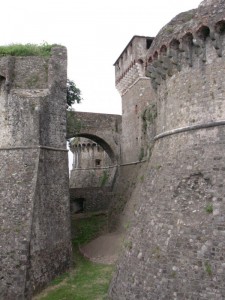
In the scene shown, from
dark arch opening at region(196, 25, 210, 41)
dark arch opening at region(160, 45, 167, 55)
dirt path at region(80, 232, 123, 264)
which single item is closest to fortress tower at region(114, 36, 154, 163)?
dirt path at region(80, 232, 123, 264)

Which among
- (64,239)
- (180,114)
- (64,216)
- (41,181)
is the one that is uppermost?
(180,114)

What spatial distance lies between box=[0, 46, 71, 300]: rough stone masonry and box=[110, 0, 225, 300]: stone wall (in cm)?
418

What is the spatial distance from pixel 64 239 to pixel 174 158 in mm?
7254

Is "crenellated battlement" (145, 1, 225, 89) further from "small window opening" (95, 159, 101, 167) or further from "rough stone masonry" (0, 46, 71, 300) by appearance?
"small window opening" (95, 159, 101, 167)

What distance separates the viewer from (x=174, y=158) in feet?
29.5

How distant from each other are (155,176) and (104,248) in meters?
8.20

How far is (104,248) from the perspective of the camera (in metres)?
16.6

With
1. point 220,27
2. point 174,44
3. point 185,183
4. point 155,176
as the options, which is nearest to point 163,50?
point 174,44

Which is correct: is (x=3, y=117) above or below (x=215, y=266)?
above

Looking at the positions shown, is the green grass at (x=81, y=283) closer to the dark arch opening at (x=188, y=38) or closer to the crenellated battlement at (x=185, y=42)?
the crenellated battlement at (x=185, y=42)

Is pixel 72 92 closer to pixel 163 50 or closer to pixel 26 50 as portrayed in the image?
pixel 26 50

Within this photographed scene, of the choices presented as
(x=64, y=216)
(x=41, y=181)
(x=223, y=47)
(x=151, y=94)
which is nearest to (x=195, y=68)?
(x=223, y=47)

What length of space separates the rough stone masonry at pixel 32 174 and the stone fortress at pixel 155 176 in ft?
0.13

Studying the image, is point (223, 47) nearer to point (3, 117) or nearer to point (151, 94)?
point (3, 117)
